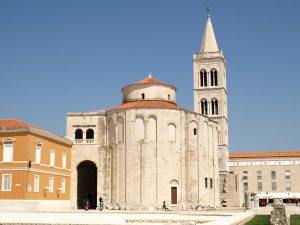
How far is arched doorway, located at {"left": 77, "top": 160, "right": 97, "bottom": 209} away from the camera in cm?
4819

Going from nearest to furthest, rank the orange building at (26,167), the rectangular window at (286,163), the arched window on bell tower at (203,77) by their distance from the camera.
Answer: the orange building at (26,167)
the arched window on bell tower at (203,77)
the rectangular window at (286,163)

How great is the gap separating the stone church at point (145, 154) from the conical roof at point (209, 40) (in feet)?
62.6

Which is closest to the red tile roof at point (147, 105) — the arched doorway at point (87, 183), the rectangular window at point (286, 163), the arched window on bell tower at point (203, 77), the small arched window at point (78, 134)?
the small arched window at point (78, 134)

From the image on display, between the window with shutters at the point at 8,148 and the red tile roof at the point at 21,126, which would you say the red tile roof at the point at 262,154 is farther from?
the window with shutters at the point at 8,148

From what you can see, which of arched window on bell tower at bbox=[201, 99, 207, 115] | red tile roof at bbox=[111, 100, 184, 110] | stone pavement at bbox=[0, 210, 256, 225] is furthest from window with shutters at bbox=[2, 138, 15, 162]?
arched window on bell tower at bbox=[201, 99, 207, 115]

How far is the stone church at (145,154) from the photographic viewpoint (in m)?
44.2

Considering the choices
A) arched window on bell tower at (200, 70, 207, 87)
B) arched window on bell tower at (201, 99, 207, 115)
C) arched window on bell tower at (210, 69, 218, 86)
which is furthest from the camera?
arched window on bell tower at (200, 70, 207, 87)

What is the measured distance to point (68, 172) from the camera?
1789 inches

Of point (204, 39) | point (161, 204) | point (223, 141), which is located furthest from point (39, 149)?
point (204, 39)

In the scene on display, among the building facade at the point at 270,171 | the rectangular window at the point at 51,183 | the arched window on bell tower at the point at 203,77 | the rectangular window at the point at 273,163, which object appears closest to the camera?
the rectangular window at the point at 51,183

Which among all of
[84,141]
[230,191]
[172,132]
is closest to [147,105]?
[172,132]

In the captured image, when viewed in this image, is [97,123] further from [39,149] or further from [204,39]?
[204,39]

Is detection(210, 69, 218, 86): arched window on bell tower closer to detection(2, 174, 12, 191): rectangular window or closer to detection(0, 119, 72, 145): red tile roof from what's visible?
detection(0, 119, 72, 145): red tile roof

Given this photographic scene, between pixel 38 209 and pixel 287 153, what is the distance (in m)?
58.0
